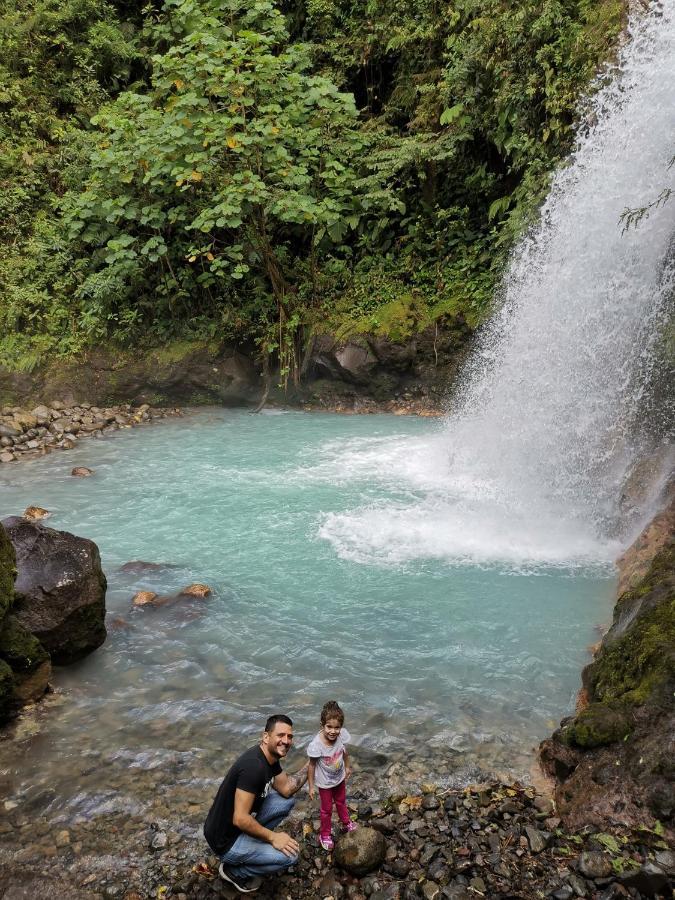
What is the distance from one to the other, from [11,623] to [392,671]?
2.95 m

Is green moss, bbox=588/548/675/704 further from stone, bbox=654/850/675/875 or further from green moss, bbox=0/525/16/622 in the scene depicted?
green moss, bbox=0/525/16/622

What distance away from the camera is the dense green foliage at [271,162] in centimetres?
1244

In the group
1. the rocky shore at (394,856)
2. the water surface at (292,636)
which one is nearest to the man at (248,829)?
the rocky shore at (394,856)

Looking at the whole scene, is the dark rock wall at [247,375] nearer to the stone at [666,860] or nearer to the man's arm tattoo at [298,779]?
the man's arm tattoo at [298,779]

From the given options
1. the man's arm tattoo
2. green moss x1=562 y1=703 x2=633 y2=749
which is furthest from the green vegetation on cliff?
the man's arm tattoo

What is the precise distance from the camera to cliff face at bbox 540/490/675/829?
11.1 ft

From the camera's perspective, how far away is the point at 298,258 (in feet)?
51.4

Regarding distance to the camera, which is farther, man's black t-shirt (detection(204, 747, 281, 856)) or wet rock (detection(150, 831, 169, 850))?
wet rock (detection(150, 831, 169, 850))

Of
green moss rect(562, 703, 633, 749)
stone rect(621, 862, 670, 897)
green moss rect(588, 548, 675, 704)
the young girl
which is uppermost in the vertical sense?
green moss rect(588, 548, 675, 704)

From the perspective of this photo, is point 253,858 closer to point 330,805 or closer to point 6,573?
point 330,805

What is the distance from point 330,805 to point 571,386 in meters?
7.28

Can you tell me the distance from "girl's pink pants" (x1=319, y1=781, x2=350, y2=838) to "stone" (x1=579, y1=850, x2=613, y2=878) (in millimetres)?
1232

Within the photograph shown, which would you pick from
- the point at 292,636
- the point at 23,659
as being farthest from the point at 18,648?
the point at 292,636

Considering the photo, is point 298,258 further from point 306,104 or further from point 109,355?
point 109,355
